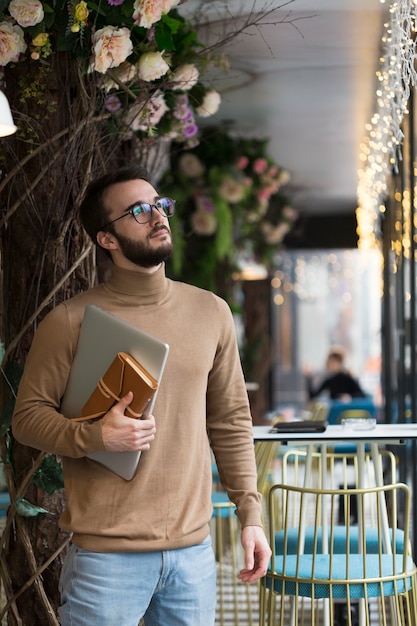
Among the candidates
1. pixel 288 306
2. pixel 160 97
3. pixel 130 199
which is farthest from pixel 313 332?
pixel 130 199

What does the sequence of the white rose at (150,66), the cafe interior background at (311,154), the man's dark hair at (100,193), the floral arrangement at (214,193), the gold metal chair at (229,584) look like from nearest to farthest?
the man's dark hair at (100,193) < the white rose at (150,66) < the cafe interior background at (311,154) < the gold metal chair at (229,584) < the floral arrangement at (214,193)

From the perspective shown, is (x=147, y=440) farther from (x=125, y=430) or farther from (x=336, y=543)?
(x=336, y=543)

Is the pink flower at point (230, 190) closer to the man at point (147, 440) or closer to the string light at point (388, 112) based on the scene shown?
the string light at point (388, 112)

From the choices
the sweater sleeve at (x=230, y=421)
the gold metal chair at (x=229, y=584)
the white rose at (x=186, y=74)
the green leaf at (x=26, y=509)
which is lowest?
the gold metal chair at (x=229, y=584)

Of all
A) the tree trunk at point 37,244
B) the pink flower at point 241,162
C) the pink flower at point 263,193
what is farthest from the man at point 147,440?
the pink flower at point 263,193

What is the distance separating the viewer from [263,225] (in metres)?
10.6

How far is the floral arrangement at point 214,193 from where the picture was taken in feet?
26.2

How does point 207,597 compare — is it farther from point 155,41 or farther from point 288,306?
point 288,306

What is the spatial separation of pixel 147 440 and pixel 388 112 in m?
3.54

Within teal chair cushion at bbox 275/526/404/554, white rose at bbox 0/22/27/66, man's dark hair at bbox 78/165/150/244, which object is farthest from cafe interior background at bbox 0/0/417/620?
teal chair cushion at bbox 275/526/404/554

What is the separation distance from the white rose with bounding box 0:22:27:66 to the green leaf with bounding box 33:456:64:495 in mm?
1286

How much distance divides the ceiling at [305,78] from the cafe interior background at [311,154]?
0.04ft

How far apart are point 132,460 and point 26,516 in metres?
1.09

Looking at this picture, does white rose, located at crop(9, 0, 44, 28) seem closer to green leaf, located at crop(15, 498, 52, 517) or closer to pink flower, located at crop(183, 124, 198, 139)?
pink flower, located at crop(183, 124, 198, 139)
